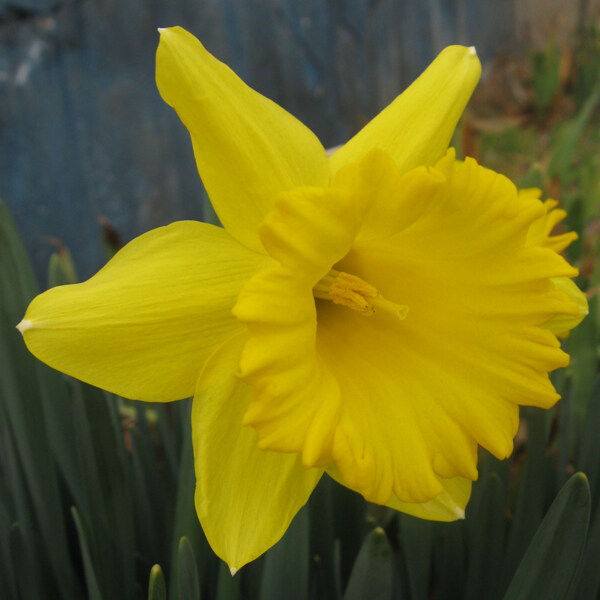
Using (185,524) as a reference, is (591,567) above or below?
below

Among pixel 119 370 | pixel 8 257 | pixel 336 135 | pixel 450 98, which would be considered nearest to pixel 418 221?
pixel 450 98

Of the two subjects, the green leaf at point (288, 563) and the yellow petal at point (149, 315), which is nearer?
the yellow petal at point (149, 315)

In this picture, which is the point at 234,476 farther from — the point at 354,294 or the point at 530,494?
the point at 530,494

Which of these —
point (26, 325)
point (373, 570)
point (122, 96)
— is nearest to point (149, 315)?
point (26, 325)

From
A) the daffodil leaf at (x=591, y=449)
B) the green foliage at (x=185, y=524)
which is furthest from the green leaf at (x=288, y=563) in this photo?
the daffodil leaf at (x=591, y=449)

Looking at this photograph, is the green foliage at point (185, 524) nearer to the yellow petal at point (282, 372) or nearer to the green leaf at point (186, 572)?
the green leaf at point (186, 572)

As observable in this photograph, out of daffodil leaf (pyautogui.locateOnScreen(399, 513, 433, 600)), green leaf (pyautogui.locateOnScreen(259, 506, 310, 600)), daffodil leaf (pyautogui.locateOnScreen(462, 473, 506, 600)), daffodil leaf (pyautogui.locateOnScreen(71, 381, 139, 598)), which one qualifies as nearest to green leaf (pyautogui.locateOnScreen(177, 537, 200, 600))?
green leaf (pyautogui.locateOnScreen(259, 506, 310, 600))

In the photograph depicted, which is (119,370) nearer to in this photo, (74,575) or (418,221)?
(418,221)

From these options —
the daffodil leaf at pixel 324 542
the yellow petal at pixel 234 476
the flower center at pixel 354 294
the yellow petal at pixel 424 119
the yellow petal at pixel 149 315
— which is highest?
the yellow petal at pixel 424 119
